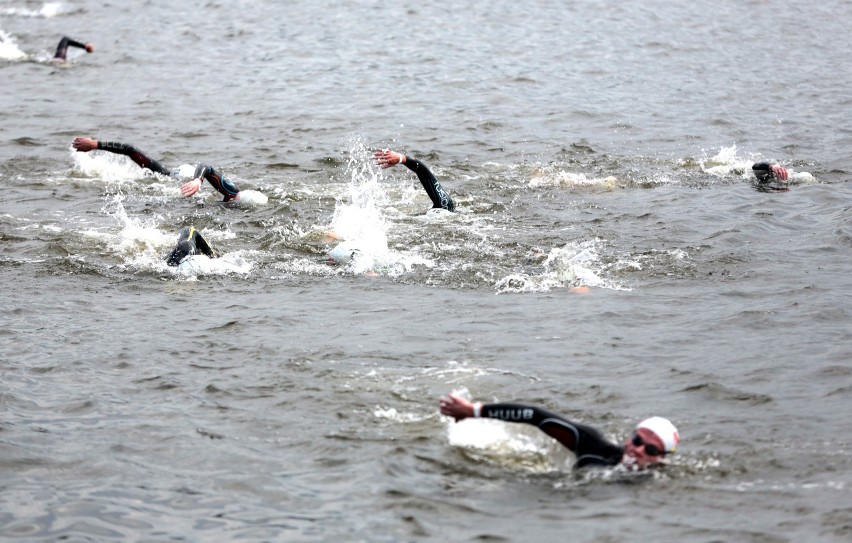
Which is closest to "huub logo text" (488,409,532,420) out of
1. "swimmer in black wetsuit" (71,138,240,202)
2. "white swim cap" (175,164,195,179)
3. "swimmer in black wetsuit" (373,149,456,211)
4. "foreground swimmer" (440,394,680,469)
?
"foreground swimmer" (440,394,680,469)

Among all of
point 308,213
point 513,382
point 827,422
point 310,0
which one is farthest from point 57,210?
point 310,0

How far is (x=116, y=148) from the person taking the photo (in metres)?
16.7

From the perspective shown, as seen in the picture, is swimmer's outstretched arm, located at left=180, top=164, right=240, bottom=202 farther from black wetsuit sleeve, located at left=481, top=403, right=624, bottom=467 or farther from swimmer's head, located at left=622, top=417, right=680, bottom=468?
swimmer's head, located at left=622, top=417, right=680, bottom=468

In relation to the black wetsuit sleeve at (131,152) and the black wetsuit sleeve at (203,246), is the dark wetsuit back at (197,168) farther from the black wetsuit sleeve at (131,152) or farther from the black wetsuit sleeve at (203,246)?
the black wetsuit sleeve at (203,246)

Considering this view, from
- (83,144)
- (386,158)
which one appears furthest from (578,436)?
(83,144)

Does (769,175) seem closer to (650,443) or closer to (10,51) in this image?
Result: (650,443)

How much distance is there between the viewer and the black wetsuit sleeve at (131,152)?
16.5m

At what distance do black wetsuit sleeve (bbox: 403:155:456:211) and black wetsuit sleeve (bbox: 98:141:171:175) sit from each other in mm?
4302

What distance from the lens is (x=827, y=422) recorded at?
9.95m

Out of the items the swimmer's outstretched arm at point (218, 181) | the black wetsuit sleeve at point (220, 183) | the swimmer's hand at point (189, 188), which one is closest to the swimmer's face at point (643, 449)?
the swimmer's hand at point (189, 188)

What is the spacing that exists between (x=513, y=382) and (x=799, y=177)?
10.4 meters

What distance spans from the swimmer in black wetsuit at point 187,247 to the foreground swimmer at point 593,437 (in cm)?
634

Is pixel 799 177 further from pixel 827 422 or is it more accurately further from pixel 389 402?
pixel 389 402

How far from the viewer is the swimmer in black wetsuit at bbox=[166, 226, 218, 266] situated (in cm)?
1415
